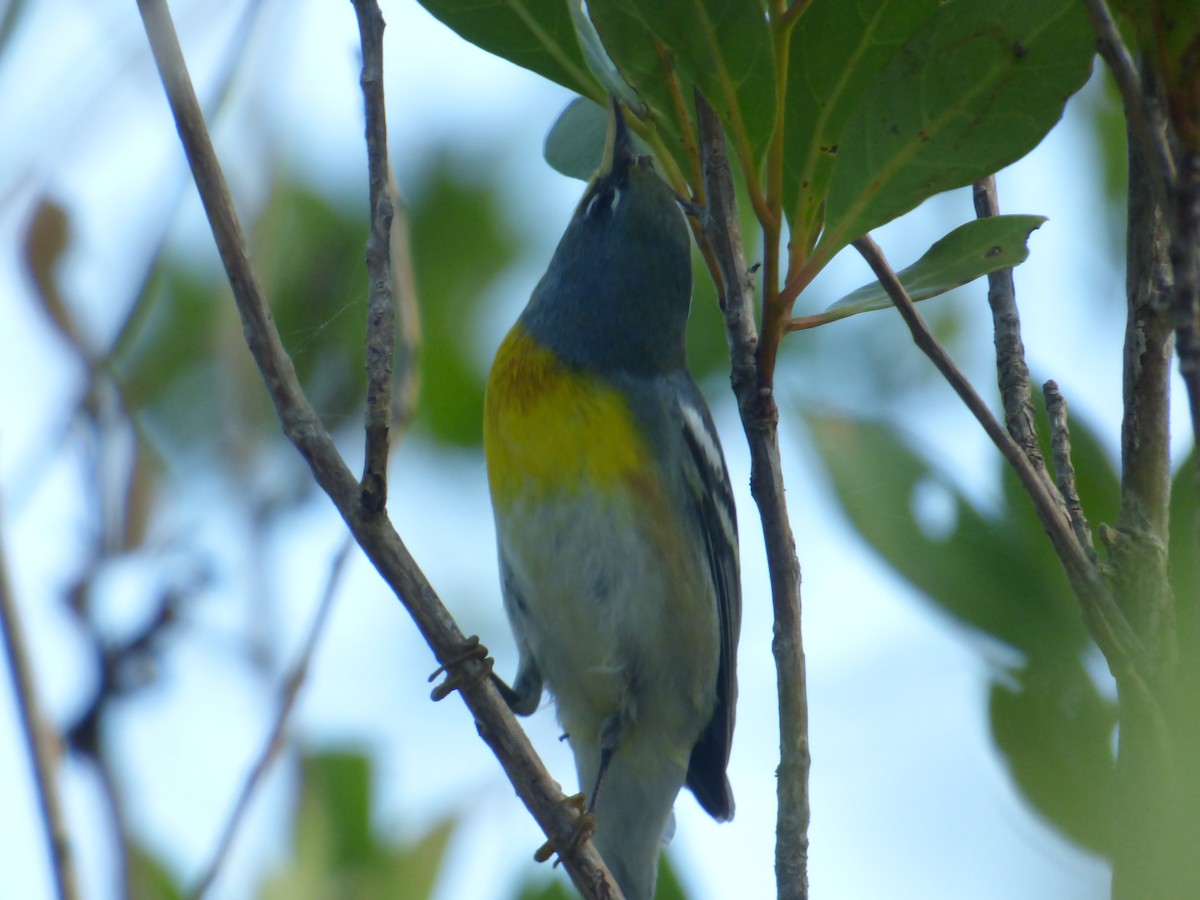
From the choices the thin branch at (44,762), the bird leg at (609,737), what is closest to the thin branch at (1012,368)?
the thin branch at (44,762)

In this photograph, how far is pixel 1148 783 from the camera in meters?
0.99

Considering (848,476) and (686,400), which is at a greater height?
(686,400)

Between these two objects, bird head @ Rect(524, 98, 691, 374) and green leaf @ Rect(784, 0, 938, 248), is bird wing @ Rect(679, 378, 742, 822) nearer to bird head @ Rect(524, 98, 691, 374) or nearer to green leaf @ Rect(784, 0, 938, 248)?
bird head @ Rect(524, 98, 691, 374)

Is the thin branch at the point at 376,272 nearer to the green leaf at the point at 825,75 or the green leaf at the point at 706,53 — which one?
the green leaf at the point at 706,53

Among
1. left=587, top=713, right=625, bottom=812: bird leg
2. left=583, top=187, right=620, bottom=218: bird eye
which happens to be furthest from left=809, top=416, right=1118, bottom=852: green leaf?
left=583, top=187, right=620, bottom=218: bird eye

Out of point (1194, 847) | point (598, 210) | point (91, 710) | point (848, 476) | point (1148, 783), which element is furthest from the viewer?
point (598, 210)

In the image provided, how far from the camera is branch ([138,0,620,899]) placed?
142cm

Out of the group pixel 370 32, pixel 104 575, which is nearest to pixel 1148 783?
pixel 370 32

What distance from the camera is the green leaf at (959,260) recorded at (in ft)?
5.37

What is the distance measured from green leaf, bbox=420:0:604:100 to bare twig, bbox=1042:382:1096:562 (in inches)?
29.4

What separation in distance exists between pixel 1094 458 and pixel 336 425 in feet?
5.57

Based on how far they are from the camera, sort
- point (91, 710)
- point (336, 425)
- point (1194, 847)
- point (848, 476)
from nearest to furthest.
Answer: point (1194, 847), point (91, 710), point (848, 476), point (336, 425)

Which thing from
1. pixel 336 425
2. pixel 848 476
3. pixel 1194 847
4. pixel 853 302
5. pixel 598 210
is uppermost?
pixel 598 210

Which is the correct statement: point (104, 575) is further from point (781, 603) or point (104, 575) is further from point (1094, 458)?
point (1094, 458)
